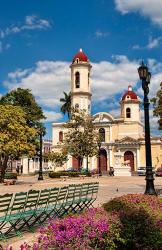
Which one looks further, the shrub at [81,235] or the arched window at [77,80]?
the arched window at [77,80]

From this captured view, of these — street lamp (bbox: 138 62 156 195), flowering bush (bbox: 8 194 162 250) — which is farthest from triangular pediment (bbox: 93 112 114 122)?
flowering bush (bbox: 8 194 162 250)

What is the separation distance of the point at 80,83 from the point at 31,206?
68.1 meters

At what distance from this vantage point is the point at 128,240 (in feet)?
22.0

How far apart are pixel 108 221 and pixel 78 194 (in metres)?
5.86

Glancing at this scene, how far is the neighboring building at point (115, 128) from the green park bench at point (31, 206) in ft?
201

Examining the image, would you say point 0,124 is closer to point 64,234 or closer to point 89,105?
point 64,234

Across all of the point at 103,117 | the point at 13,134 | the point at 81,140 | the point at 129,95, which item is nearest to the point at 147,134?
the point at 13,134

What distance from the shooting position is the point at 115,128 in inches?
3073

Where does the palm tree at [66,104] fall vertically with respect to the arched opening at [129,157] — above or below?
above

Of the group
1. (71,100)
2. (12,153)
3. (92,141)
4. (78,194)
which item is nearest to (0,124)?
(12,153)

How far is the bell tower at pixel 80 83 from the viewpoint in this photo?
252ft

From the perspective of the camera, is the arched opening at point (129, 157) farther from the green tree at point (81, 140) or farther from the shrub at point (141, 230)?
the shrub at point (141, 230)

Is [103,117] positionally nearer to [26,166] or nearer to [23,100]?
[26,166]

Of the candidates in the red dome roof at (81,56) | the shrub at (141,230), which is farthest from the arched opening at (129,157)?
the shrub at (141,230)
